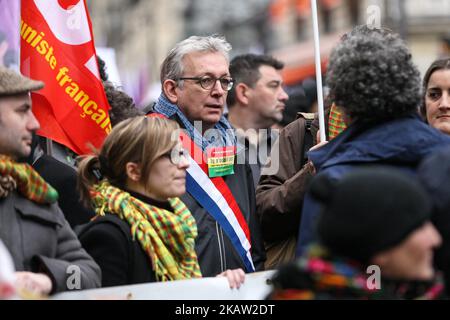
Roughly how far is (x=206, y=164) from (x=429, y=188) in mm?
1930

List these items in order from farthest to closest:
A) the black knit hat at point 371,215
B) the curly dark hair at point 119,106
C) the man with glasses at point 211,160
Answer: the curly dark hair at point 119,106 < the man with glasses at point 211,160 < the black knit hat at point 371,215

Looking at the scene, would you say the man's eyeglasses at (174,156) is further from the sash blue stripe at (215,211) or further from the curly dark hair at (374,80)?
the curly dark hair at (374,80)

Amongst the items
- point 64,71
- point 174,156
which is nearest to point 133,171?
point 174,156

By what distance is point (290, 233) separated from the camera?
6051mm

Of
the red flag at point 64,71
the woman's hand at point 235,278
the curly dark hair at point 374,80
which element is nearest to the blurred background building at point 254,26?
the curly dark hair at point 374,80

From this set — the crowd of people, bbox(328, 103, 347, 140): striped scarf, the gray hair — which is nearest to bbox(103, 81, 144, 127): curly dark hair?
the crowd of people

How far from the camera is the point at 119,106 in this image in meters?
6.83

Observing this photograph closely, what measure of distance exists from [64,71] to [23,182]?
1583 mm

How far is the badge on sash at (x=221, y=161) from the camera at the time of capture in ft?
19.7

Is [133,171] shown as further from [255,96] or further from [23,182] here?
[255,96]

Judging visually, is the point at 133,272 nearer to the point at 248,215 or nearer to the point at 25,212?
the point at 25,212

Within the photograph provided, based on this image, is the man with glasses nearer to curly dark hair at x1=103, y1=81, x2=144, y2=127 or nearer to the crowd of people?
the crowd of people

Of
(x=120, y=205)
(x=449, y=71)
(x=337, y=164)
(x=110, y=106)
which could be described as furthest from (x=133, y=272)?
(x=449, y=71)

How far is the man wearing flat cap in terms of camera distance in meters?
4.66
